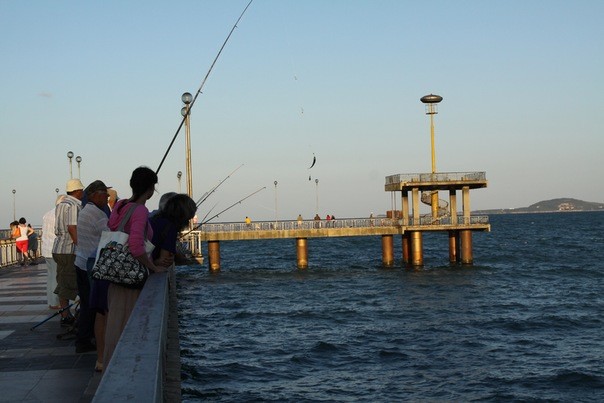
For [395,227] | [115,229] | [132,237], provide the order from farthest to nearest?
[395,227]
[115,229]
[132,237]

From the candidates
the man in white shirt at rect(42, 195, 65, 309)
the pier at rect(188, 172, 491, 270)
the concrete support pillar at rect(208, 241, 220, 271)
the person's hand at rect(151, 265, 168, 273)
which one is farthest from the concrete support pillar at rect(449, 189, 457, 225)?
the person's hand at rect(151, 265, 168, 273)

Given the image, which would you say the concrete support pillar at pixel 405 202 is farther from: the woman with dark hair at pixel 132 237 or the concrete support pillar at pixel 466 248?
the woman with dark hair at pixel 132 237

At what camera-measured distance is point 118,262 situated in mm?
6059

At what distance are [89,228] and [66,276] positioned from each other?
2.59 metres

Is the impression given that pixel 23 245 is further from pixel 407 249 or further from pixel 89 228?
pixel 407 249

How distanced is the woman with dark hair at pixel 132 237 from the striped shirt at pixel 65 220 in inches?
115

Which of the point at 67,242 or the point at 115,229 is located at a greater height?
the point at 115,229

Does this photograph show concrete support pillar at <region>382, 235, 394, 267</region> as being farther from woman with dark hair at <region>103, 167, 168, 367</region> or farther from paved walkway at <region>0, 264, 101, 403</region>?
woman with dark hair at <region>103, 167, 168, 367</region>

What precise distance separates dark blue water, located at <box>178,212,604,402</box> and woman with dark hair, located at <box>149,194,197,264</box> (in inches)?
324

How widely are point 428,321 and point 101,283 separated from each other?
61.9ft

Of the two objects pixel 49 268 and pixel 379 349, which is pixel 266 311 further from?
pixel 49 268

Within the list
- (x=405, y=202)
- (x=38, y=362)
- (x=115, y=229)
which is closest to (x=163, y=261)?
(x=115, y=229)

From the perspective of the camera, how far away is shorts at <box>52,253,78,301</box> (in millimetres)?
9861

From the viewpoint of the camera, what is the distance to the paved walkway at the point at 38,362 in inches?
272
